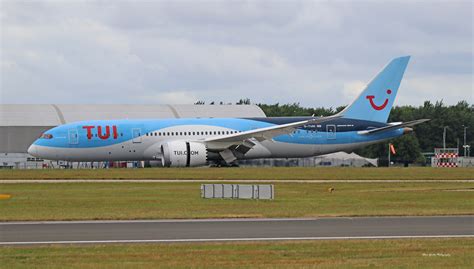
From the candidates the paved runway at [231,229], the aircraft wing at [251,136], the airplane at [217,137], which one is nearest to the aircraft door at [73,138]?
the airplane at [217,137]

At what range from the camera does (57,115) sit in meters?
86.1

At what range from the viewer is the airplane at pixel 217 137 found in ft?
201

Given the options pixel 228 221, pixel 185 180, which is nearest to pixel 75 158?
pixel 185 180

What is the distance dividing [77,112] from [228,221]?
64.3 meters

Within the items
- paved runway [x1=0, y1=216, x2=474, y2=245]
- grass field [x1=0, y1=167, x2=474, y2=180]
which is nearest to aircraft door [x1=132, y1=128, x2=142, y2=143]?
grass field [x1=0, y1=167, x2=474, y2=180]

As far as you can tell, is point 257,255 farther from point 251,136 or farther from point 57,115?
point 57,115

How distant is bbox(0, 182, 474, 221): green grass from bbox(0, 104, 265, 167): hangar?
136ft

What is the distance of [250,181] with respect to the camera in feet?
151

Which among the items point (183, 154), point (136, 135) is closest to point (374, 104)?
point (183, 154)

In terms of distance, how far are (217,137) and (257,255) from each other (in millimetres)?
44848

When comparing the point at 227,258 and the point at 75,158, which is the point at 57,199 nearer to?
the point at 227,258

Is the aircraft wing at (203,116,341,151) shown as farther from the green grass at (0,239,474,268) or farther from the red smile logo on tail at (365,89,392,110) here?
the green grass at (0,239,474,268)

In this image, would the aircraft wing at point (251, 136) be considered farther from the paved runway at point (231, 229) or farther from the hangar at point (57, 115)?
the paved runway at point (231, 229)

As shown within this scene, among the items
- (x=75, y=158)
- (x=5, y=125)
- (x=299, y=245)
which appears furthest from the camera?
(x=5, y=125)
